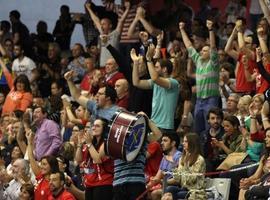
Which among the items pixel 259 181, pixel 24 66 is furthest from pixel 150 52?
pixel 24 66

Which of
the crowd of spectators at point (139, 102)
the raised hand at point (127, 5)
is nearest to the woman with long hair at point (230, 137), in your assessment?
the crowd of spectators at point (139, 102)

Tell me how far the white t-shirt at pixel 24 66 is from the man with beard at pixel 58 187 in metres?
7.07

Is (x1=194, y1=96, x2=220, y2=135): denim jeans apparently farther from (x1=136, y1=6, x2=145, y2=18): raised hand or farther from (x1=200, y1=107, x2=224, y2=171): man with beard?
(x1=136, y1=6, x2=145, y2=18): raised hand

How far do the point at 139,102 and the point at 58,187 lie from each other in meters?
3.15

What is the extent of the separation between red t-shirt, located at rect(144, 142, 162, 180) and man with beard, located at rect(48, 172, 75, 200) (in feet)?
4.13

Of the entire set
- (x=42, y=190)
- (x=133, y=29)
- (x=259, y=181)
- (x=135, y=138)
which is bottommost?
(x=42, y=190)

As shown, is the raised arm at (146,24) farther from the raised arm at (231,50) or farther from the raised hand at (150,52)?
the raised hand at (150,52)

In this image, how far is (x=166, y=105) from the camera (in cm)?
2075

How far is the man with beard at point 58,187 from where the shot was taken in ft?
61.8

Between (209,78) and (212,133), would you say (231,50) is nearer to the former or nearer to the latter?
(209,78)

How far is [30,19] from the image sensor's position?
28.6 metres

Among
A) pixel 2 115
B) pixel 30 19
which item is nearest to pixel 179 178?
pixel 2 115

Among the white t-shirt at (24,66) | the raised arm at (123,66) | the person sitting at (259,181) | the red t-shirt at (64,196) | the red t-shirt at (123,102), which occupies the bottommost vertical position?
the red t-shirt at (64,196)

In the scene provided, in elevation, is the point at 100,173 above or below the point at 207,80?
below
